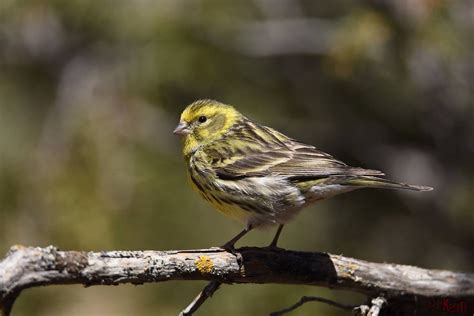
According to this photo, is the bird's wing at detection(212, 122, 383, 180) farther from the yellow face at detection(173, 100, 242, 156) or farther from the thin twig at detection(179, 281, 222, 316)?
the thin twig at detection(179, 281, 222, 316)

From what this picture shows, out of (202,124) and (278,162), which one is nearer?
(278,162)

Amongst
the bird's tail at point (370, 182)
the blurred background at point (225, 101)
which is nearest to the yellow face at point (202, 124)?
the blurred background at point (225, 101)

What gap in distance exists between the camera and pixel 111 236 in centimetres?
457

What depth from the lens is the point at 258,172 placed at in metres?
4.08

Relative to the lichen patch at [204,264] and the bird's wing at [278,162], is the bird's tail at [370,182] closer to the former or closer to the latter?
the bird's wing at [278,162]

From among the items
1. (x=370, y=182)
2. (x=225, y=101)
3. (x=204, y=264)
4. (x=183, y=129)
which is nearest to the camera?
(x=204, y=264)

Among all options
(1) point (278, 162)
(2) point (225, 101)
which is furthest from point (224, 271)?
(2) point (225, 101)

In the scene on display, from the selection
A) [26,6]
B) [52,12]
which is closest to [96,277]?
[26,6]

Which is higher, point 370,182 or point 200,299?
point 370,182

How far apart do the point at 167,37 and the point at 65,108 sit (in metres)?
0.93

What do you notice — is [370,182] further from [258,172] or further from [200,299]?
[200,299]

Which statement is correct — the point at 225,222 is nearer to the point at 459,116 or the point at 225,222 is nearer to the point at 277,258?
the point at 459,116

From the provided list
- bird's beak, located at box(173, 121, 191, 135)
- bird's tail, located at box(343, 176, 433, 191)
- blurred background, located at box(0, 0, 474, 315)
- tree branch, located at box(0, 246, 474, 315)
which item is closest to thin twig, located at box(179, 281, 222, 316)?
tree branch, located at box(0, 246, 474, 315)

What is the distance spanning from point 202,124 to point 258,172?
605 mm
